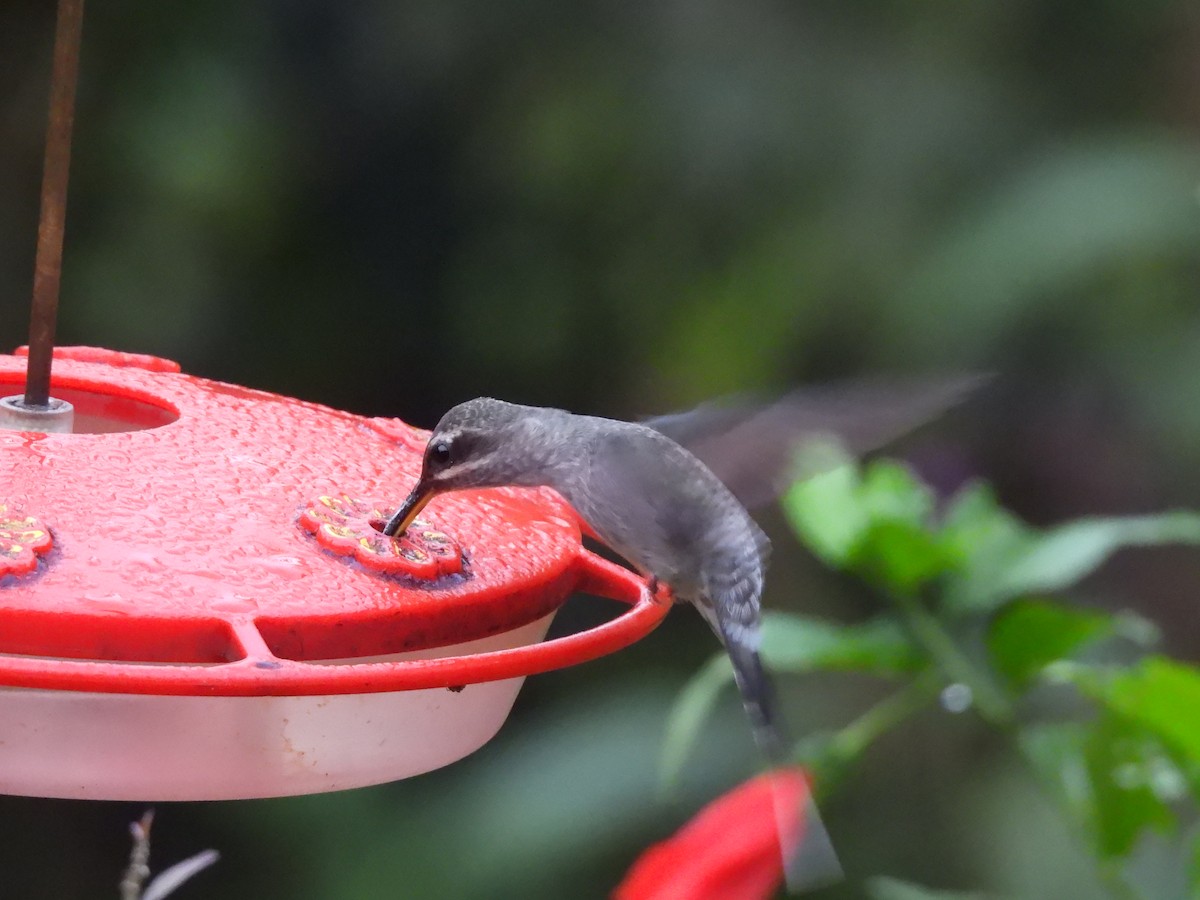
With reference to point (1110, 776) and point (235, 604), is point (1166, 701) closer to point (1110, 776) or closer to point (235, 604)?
point (1110, 776)

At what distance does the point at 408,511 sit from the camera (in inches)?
62.4

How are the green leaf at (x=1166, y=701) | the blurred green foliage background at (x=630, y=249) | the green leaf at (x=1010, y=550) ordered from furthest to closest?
the blurred green foliage background at (x=630, y=249) → the green leaf at (x=1010, y=550) → the green leaf at (x=1166, y=701)

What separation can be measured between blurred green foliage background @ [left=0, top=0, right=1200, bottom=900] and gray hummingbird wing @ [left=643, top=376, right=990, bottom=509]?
157 cm

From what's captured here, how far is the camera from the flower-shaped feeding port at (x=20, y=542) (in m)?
1.30

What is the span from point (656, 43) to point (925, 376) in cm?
225

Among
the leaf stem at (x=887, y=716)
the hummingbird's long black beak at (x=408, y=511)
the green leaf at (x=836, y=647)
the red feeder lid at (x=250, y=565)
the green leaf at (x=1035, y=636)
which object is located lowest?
the leaf stem at (x=887, y=716)

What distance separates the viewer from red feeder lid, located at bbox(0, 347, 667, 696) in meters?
1.27

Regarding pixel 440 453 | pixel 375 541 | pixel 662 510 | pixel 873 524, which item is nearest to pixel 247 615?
pixel 375 541

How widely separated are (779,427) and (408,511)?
611 millimetres

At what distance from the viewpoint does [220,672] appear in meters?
1.17

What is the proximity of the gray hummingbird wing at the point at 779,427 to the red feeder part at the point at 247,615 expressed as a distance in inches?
11.9

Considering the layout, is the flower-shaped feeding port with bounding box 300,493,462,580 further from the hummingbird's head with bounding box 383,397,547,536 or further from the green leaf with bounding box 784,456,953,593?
the green leaf with bounding box 784,456,953,593

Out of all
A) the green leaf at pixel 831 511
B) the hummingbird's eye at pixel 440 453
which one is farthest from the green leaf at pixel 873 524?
the hummingbird's eye at pixel 440 453

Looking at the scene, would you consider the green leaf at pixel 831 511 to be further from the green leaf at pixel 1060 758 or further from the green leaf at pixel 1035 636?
the green leaf at pixel 1060 758
